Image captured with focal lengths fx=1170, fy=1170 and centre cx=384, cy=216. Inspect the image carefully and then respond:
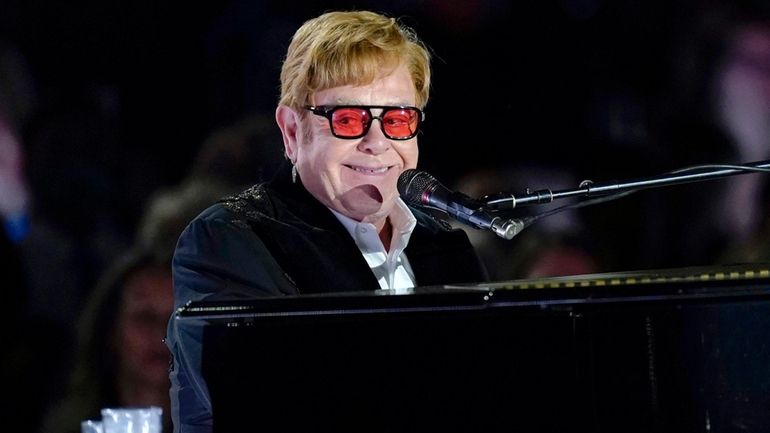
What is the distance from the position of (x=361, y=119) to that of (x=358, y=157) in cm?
9

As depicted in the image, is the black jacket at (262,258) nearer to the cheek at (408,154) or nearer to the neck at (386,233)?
the neck at (386,233)

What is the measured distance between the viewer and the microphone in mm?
1904

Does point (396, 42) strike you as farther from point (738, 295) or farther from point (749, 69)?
point (749, 69)

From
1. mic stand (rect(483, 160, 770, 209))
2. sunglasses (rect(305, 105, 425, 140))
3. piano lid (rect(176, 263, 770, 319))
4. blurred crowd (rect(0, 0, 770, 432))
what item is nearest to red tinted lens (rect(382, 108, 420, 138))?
sunglasses (rect(305, 105, 425, 140))

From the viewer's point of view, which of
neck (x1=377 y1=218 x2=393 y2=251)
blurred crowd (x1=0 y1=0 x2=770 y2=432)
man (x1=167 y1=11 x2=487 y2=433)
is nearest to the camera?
man (x1=167 y1=11 x2=487 y2=433)

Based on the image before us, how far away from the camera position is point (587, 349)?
1.62 metres

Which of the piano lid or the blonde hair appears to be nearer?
the piano lid

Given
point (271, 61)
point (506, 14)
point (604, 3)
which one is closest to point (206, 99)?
point (271, 61)

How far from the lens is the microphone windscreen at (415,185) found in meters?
2.15

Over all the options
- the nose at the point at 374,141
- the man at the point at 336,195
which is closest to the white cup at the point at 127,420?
the man at the point at 336,195

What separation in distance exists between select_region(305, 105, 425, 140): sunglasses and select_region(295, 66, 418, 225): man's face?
1cm

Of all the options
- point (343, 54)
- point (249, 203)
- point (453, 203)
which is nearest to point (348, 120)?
point (343, 54)

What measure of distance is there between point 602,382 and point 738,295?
22cm

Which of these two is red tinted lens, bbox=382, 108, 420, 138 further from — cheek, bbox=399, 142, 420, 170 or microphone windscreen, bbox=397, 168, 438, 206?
microphone windscreen, bbox=397, 168, 438, 206
